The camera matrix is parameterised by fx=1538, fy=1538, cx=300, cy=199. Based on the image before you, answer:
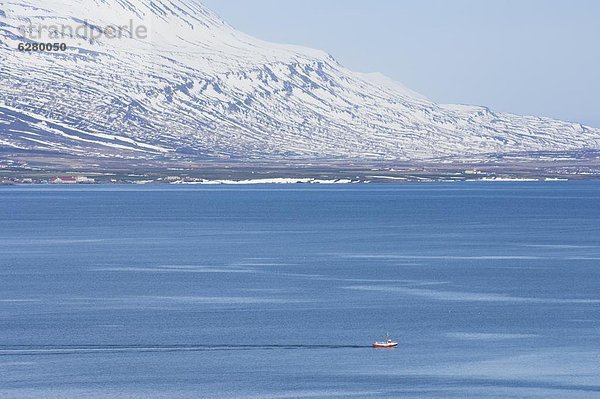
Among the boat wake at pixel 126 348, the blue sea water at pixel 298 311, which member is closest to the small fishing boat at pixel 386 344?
the blue sea water at pixel 298 311

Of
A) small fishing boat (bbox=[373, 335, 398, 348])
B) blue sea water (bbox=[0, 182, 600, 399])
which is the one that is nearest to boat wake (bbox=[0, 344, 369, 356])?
blue sea water (bbox=[0, 182, 600, 399])

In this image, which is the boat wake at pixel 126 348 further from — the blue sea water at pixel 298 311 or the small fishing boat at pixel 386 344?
the small fishing boat at pixel 386 344

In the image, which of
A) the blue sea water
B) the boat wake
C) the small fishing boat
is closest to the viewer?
the blue sea water

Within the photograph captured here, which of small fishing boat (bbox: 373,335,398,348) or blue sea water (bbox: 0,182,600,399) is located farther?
small fishing boat (bbox: 373,335,398,348)

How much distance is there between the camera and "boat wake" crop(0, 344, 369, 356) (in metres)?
50.0

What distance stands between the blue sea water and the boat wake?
0.10m

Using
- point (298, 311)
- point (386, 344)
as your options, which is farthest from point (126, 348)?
point (298, 311)

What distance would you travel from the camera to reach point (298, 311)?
59.7 meters

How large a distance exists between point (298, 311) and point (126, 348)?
10547 mm

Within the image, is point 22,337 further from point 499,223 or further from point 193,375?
point 499,223

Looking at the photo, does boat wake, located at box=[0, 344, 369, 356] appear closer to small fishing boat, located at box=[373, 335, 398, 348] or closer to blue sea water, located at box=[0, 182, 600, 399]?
blue sea water, located at box=[0, 182, 600, 399]

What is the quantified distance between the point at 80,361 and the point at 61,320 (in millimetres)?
8767

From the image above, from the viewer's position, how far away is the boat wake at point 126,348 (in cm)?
5000

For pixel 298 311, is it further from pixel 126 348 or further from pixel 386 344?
pixel 126 348
